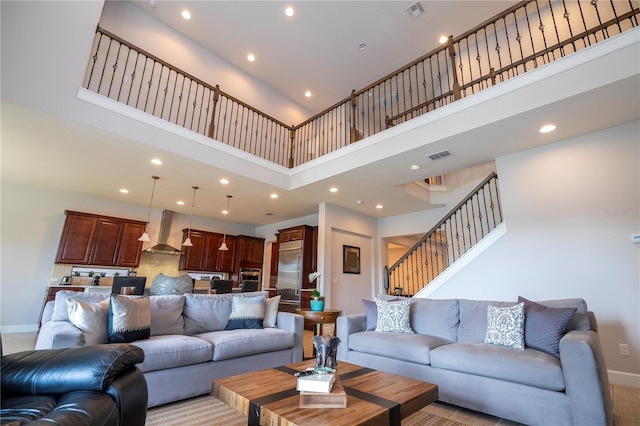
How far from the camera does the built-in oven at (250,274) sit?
794 centimetres

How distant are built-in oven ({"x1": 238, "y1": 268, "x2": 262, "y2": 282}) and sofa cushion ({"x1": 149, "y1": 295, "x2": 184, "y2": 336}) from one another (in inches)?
191

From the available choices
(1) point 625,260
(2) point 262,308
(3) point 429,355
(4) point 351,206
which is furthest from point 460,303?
(4) point 351,206

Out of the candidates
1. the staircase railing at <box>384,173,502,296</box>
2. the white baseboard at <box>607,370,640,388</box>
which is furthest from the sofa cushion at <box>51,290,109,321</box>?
the white baseboard at <box>607,370,640,388</box>

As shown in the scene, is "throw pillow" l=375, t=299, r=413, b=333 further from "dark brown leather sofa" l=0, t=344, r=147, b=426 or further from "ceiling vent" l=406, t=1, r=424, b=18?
"ceiling vent" l=406, t=1, r=424, b=18

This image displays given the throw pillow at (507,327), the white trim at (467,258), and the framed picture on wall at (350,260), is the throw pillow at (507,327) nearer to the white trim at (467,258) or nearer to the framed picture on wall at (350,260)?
the white trim at (467,258)

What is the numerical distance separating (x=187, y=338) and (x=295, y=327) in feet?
4.06

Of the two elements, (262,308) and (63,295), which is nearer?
(63,295)

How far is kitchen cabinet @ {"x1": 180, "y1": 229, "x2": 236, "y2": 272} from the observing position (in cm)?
730

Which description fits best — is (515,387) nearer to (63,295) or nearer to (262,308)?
(262,308)

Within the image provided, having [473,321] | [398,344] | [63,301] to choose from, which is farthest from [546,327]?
[63,301]

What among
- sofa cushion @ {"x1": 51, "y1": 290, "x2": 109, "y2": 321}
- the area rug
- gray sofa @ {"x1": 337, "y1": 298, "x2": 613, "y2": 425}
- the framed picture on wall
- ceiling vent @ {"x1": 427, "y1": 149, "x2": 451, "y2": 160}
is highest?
Answer: ceiling vent @ {"x1": 427, "y1": 149, "x2": 451, "y2": 160}

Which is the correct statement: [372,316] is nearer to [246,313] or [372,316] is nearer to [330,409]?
[246,313]

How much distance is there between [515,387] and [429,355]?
0.68 m

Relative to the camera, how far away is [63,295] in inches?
104
